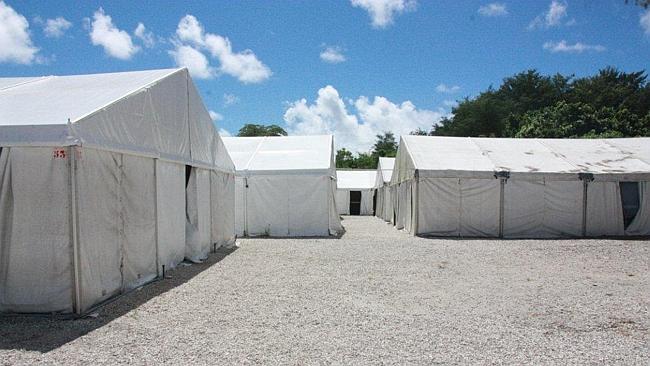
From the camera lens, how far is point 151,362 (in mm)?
3832

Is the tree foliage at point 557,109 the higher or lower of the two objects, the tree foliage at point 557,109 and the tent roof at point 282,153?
the higher

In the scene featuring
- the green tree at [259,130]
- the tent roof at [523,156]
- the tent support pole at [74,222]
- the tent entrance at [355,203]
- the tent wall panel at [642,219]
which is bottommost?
the tent entrance at [355,203]

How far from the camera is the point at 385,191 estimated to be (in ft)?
80.0

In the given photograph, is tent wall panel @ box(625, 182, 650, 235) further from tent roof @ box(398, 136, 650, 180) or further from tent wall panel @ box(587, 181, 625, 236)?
tent roof @ box(398, 136, 650, 180)

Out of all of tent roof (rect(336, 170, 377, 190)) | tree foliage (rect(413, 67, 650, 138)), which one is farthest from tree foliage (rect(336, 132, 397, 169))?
tent roof (rect(336, 170, 377, 190))

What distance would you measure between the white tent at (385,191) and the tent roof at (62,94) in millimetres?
15684

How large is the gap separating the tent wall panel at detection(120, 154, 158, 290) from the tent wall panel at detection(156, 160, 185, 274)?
0.72ft

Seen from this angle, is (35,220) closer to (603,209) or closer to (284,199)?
(284,199)

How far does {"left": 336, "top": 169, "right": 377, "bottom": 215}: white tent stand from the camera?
100 feet

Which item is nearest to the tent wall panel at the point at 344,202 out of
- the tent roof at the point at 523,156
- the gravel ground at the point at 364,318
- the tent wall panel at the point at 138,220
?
the tent roof at the point at 523,156

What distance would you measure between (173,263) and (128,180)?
93.9 inches

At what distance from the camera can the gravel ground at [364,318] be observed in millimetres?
4059

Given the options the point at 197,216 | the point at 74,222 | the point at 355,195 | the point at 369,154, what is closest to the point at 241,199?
the point at 197,216

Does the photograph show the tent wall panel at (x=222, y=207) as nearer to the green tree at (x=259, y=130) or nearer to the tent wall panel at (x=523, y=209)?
the tent wall panel at (x=523, y=209)
